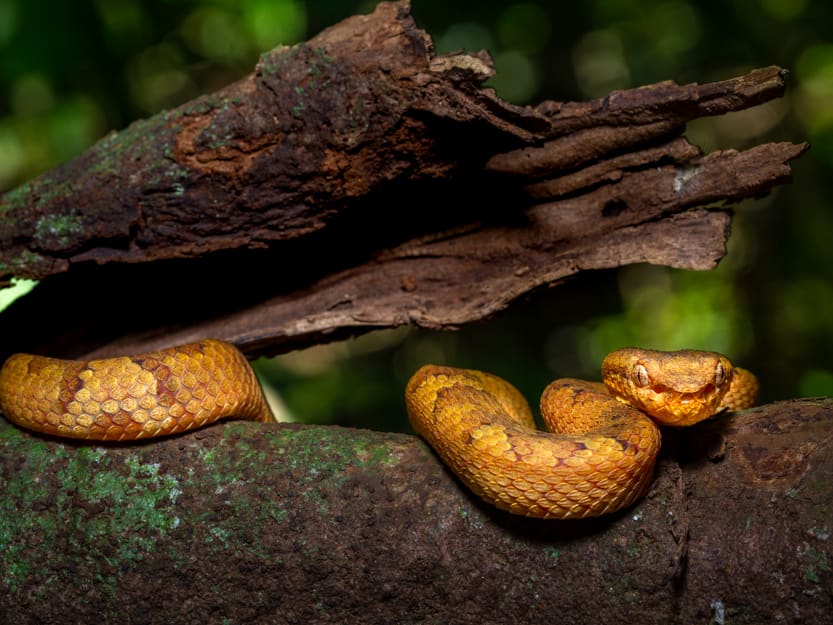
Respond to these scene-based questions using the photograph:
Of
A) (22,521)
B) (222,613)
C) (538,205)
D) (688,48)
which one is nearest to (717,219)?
(538,205)

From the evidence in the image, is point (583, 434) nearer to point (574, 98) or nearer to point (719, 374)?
point (719, 374)

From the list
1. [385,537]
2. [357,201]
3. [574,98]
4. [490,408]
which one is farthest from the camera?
[574,98]

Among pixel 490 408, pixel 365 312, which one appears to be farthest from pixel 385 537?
pixel 365 312

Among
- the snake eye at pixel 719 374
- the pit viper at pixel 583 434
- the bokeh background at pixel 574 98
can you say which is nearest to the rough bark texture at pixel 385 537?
the pit viper at pixel 583 434

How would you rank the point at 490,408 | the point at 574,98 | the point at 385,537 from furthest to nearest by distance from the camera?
the point at 574,98, the point at 490,408, the point at 385,537

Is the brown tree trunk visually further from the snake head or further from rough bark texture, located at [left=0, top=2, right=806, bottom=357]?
the snake head

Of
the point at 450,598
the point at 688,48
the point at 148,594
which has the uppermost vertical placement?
the point at 688,48

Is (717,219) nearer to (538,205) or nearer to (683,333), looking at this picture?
(538,205)
